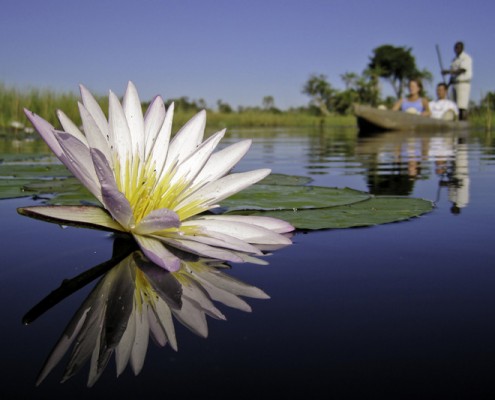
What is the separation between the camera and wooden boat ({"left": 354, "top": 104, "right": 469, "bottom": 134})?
41.9 feet

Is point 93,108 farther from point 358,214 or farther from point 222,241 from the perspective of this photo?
point 358,214

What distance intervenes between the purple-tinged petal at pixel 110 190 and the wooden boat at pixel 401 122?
41.1 feet

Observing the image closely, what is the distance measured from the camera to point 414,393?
1.84 feet

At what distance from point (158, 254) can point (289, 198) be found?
120cm

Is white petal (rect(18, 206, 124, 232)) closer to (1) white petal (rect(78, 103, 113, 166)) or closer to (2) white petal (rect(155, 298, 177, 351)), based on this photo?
(1) white petal (rect(78, 103, 113, 166))

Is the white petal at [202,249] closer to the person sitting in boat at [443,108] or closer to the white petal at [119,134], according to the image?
the white petal at [119,134]

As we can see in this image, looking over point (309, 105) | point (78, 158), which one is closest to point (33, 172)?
point (78, 158)

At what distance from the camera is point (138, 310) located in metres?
0.81

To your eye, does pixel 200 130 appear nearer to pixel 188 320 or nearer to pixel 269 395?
pixel 188 320

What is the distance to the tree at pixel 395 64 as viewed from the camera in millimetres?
55656

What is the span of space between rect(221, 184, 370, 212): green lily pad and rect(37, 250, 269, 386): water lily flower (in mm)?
808

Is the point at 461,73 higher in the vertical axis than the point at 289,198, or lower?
higher

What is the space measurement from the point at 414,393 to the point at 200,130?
1020 millimetres

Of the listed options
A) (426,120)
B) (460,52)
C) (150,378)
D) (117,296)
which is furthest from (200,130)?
(460,52)
